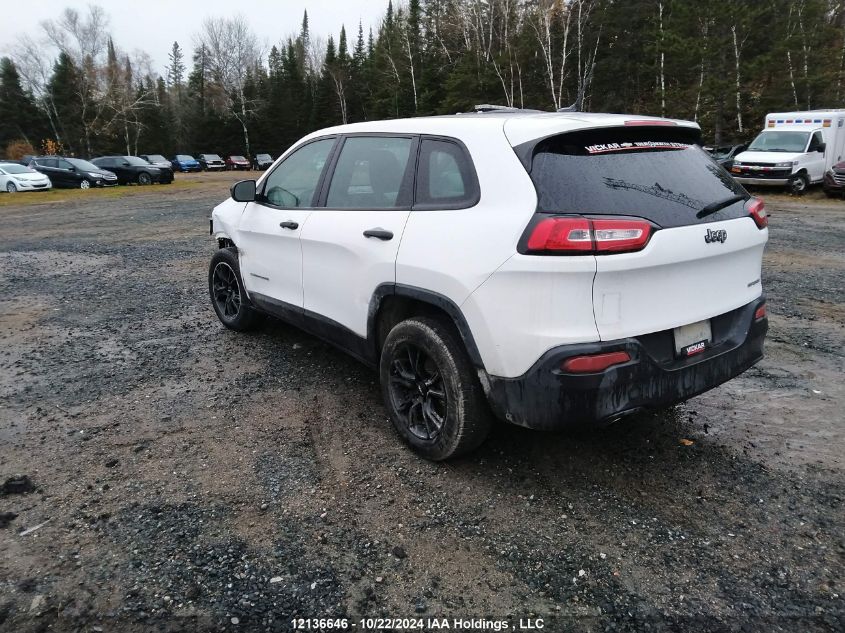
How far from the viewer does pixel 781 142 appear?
18.2 metres

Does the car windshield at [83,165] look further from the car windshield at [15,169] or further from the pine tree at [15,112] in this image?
the pine tree at [15,112]

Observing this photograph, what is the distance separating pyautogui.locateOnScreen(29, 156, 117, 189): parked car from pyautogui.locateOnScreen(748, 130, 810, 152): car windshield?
26309mm

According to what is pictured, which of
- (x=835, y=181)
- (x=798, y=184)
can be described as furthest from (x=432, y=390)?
(x=798, y=184)

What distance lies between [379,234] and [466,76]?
40.3 meters

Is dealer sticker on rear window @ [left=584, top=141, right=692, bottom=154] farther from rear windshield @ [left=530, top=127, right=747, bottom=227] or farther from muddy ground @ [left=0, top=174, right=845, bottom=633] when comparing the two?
muddy ground @ [left=0, top=174, right=845, bottom=633]

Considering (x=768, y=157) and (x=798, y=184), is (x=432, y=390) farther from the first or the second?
(x=798, y=184)

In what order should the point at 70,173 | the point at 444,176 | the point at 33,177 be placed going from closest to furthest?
the point at 444,176 < the point at 33,177 < the point at 70,173

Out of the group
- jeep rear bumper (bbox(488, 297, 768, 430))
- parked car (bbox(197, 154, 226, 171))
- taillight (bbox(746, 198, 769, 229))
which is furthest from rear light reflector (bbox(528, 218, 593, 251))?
parked car (bbox(197, 154, 226, 171))

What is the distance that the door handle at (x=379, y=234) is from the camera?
3.15 metres

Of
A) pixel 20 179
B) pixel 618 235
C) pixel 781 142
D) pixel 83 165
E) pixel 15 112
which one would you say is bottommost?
pixel 618 235

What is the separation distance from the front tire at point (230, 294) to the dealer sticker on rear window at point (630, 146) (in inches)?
127

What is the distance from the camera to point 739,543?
252 cm

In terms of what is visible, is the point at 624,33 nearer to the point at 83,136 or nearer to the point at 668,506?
the point at 668,506

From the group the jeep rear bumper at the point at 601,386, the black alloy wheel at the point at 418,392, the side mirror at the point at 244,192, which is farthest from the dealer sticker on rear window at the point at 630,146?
the side mirror at the point at 244,192
